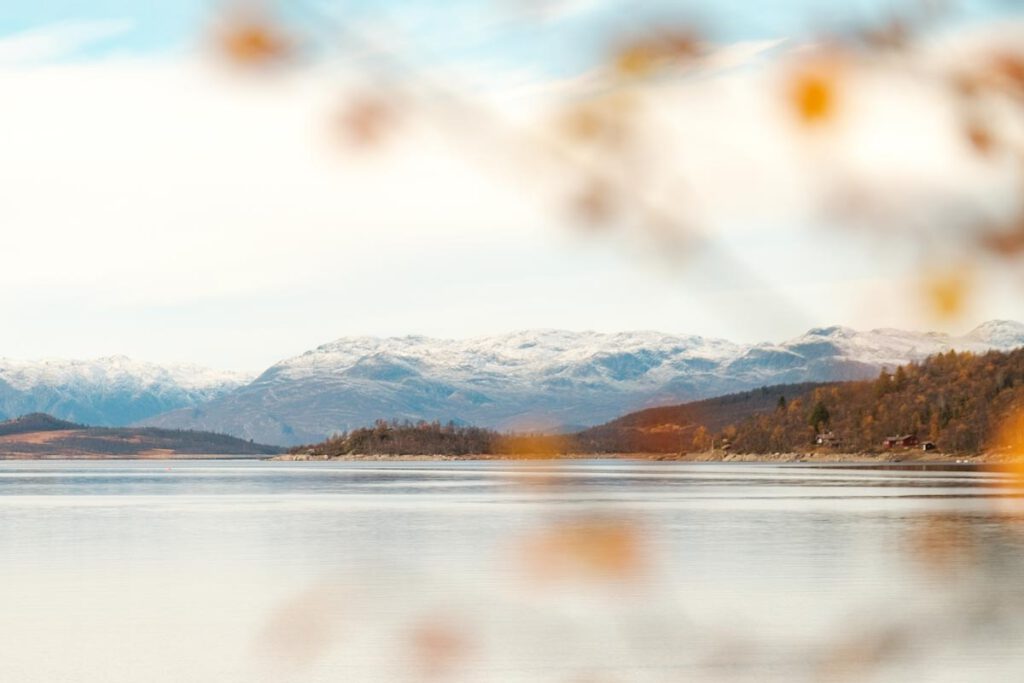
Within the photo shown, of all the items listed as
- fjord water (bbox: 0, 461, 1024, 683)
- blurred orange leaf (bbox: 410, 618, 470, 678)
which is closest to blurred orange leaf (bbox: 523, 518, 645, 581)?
fjord water (bbox: 0, 461, 1024, 683)

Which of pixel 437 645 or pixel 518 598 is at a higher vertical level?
pixel 437 645

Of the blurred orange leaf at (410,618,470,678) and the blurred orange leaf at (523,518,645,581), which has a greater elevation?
the blurred orange leaf at (523,518,645,581)

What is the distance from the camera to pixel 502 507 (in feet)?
212

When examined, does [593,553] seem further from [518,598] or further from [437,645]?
[518,598]

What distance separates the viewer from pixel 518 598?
24609mm

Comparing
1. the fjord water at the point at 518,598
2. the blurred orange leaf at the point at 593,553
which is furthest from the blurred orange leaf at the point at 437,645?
the blurred orange leaf at the point at 593,553

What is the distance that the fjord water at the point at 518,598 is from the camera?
5.11 metres

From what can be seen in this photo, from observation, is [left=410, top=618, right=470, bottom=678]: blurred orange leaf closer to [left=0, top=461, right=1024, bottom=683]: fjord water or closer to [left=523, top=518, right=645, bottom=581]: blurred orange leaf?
[left=0, top=461, right=1024, bottom=683]: fjord water

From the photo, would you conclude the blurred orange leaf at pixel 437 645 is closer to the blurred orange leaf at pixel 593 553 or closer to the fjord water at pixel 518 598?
the fjord water at pixel 518 598

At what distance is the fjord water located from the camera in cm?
511

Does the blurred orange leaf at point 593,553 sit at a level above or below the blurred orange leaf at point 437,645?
above

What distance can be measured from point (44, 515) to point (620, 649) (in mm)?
42720

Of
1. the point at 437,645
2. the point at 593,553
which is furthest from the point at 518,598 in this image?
the point at 593,553

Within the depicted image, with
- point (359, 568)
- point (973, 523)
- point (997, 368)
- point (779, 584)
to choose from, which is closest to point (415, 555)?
point (359, 568)
